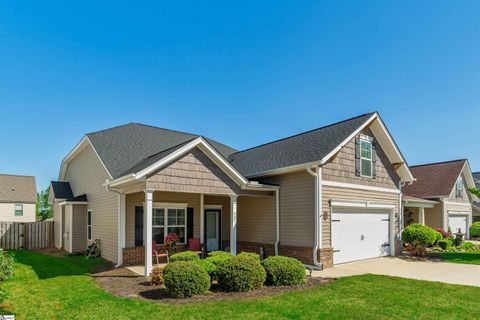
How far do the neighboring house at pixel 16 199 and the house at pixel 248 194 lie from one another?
18796mm

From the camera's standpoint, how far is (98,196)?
14.7 m

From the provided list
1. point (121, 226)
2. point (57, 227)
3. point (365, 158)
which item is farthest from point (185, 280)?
point (57, 227)

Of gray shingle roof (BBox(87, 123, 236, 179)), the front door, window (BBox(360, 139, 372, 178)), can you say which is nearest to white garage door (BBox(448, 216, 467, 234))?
window (BBox(360, 139, 372, 178))

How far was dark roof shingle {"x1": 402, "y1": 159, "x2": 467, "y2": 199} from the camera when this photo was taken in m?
24.2

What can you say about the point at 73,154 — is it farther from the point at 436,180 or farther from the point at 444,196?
the point at 436,180

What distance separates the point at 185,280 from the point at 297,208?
21.3 ft

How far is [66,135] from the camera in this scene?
72.6ft

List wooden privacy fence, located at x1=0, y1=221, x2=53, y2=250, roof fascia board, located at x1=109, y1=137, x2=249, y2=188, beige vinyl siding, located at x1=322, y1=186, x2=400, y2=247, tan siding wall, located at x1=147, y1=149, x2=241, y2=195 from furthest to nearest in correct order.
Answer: wooden privacy fence, located at x1=0, y1=221, x2=53, y2=250 → beige vinyl siding, located at x1=322, y1=186, x2=400, y2=247 → tan siding wall, located at x1=147, y1=149, x2=241, y2=195 → roof fascia board, located at x1=109, y1=137, x2=249, y2=188

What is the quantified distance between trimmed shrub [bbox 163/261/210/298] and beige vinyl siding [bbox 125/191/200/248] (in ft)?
18.0

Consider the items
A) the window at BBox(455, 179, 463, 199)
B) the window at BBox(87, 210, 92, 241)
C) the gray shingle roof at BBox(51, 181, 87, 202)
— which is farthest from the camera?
the window at BBox(455, 179, 463, 199)

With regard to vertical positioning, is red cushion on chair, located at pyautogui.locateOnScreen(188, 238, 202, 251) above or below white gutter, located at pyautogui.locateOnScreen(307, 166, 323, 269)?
below

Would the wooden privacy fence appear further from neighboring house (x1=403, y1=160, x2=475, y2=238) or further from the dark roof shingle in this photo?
the dark roof shingle

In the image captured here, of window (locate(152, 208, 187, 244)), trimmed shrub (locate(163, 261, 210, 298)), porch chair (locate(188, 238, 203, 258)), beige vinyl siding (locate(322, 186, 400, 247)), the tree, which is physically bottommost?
the tree

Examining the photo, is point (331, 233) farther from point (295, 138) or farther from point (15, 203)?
point (15, 203)
